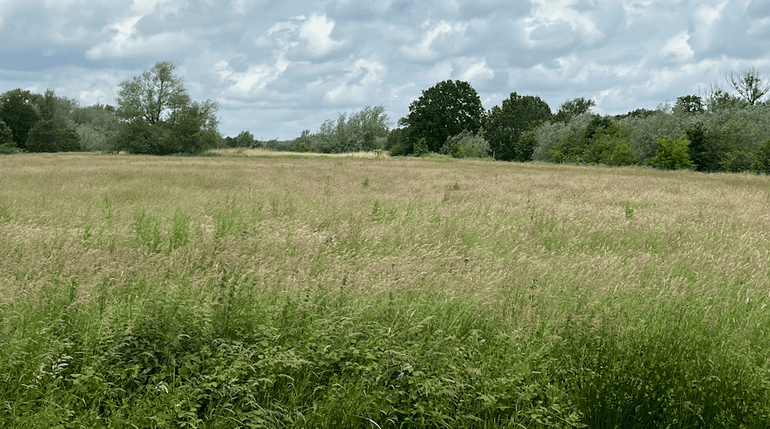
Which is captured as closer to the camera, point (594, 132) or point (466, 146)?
point (594, 132)

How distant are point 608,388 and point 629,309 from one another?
1834 mm

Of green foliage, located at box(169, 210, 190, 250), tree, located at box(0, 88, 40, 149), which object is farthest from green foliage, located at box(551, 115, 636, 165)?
tree, located at box(0, 88, 40, 149)

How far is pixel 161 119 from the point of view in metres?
69.8

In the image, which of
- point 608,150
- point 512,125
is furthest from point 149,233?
point 512,125

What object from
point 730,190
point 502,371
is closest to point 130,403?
point 502,371

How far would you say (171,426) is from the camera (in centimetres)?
313

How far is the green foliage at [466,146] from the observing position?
76.0 m

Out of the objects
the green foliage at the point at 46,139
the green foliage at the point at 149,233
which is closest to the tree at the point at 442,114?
the green foliage at the point at 46,139

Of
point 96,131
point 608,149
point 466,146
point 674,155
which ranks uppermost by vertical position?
point 96,131

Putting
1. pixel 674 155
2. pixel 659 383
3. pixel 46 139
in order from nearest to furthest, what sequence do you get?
pixel 659 383 < pixel 674 155 < pixel 46 139

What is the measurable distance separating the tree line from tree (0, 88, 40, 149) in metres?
0.15

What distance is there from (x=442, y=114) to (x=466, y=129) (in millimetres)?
6050

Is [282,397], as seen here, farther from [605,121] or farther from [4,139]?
[4,139]

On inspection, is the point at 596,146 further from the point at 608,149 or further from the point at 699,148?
the point at 699,148
